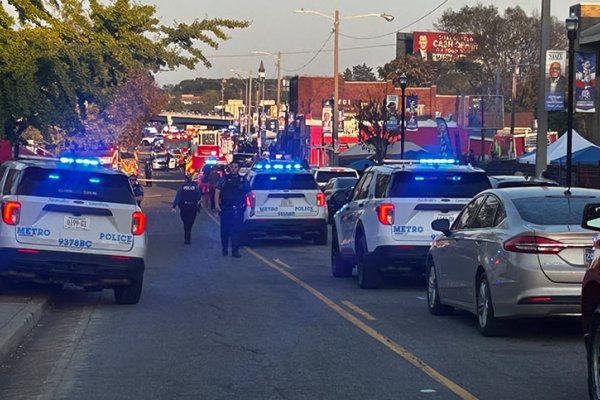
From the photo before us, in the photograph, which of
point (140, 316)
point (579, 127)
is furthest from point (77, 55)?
point (579, 127)

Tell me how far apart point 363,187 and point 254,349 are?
287 inches

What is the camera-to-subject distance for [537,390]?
28.5 ft

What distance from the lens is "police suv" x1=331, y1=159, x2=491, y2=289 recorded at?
15695mm

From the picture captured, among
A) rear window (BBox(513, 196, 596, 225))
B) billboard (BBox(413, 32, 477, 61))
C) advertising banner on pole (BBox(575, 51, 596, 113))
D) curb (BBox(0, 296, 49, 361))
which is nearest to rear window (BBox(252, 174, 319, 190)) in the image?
advertising banner on pole (BBox(575, 51, 596, 113))

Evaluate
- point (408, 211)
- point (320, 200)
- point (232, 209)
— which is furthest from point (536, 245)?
point (320, 200)

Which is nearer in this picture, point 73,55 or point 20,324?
point 20,324

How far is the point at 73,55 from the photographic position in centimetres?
1922

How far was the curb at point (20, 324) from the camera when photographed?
10.5 metres

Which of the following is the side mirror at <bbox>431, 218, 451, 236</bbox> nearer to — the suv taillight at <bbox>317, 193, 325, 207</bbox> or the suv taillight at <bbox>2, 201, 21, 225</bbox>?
the suv taillight at <bbox>2, 201, 21, 225</bbox>

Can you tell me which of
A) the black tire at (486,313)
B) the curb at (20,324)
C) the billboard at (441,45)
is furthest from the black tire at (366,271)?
the billboard at (441,45)

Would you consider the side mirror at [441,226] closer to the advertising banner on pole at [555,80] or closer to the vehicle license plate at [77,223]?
the vehicle license plate at [77,223]

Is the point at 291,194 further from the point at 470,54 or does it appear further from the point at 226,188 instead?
the point at 470,54

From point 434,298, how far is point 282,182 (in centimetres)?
1265

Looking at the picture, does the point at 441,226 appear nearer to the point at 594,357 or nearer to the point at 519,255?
the point at 519,255
